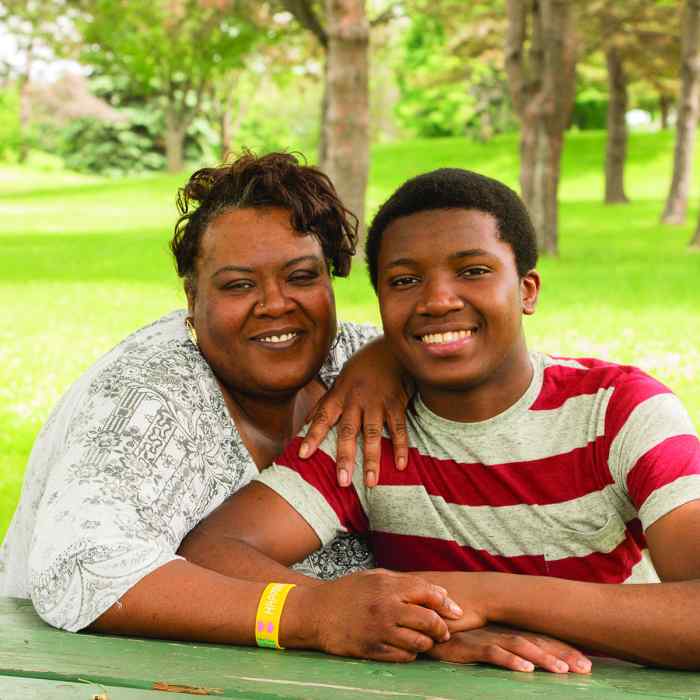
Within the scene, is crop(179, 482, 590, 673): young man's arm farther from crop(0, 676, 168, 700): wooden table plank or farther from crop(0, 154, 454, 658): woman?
crop(0, 676, 168, 700): wooden table plank

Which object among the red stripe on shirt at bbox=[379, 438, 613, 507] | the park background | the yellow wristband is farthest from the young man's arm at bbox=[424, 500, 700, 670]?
the park background

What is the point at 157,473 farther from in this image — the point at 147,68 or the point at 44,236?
the point at 147,68

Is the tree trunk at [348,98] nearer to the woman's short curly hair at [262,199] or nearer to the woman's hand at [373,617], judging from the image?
the woman's short curly hair at [262,199]

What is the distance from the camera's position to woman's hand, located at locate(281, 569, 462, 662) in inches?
95.0

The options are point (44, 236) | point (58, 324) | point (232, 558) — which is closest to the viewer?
point (232, 558)

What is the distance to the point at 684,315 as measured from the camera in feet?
39.5

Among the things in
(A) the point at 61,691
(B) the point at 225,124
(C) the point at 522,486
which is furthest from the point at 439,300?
(B) the point at 225,124

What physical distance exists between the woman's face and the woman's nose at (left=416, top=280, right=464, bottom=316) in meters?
0.44

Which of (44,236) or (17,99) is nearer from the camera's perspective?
(44,236)

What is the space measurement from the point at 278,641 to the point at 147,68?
39.2 m

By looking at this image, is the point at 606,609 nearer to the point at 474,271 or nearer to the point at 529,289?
the point at 474,271

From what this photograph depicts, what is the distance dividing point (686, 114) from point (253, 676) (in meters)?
22.2

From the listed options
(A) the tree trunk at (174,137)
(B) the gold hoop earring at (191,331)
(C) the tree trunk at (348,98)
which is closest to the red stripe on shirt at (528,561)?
(B) the gold hoop earring at (191,331)

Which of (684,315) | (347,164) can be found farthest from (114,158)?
(684,315)
